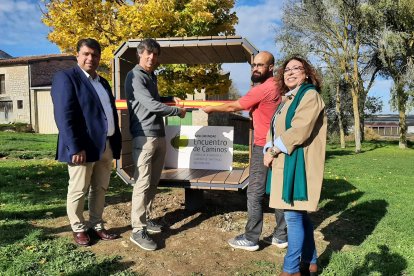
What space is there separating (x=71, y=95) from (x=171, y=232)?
6.78 feet

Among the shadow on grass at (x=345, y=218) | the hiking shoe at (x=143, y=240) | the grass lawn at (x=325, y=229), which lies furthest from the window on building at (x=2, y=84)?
the hiking shoe at (x=143, y=240)

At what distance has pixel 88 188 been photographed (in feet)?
13.3

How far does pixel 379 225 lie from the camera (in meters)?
5.26

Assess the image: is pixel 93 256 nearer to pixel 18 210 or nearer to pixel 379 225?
pixel 18 210

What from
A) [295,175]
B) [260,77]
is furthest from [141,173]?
[295,175]

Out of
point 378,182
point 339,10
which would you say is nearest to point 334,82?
point 339,10

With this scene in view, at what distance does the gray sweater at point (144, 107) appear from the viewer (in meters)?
3.93

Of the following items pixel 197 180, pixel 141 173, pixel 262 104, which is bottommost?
pixel 197 180

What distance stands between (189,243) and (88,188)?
129cm

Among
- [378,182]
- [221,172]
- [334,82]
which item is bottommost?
[378,182]

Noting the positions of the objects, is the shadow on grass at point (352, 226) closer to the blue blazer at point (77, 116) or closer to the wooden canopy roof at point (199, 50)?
the wooden canopy roof at point (199, 50)

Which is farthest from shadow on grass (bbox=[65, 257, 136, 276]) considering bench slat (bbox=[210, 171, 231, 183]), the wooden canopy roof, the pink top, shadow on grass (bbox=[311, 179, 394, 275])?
the wooden canopy roof

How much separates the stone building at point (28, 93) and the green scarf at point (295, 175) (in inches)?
1264

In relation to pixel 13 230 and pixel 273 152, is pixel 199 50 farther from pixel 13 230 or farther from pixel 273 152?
pixel 13 230
